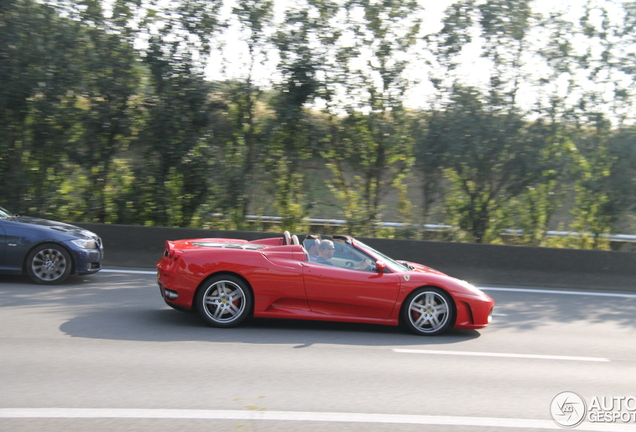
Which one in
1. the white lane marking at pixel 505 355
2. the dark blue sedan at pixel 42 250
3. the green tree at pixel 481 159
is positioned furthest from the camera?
the green tree at pixel 481 159

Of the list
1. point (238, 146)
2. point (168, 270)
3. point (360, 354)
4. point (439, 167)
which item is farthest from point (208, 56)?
point (360, 354)

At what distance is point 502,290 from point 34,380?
840 cm

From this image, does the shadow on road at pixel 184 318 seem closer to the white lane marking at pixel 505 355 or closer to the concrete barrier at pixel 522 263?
the white lane marking at pixel 505 355

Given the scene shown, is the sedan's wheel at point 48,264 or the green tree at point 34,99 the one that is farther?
the green tree at point 34,99

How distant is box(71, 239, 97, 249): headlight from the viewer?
30.5ft

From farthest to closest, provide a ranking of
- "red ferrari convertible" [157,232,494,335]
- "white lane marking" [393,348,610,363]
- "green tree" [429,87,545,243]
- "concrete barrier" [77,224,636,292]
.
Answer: "green tree" [429,87,545,243] < "concrete barrier" [77,224,636,292] < "red ferrari convertible" [157,232,494,335] < "white lane marking" [393,348,610,363]

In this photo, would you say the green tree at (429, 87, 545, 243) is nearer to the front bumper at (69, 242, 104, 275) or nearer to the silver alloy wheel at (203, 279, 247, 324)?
the front bumper at (69, 242, 104, 275)

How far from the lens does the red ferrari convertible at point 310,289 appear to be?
700 centimetres

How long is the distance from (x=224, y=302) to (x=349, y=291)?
146 cm

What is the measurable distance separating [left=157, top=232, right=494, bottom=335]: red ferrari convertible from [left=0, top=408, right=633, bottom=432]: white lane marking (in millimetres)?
2488

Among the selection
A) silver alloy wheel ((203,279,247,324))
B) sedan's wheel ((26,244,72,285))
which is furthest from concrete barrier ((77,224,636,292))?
silver alloy wheel ((203,279,247,324))

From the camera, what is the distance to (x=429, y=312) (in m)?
7.27

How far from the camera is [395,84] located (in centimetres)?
1372

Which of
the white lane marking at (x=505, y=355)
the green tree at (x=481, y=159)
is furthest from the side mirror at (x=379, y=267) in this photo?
the green tree at (x=481, y=159)
